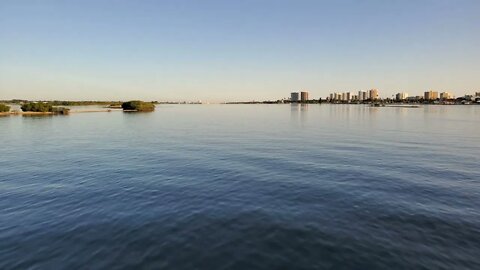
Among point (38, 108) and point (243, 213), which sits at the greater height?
point (38, 108)

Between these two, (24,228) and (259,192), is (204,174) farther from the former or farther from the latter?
(24,228)

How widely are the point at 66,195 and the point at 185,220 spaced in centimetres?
1386

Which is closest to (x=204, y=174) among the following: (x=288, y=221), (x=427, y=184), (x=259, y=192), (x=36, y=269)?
(x=259, y=192)

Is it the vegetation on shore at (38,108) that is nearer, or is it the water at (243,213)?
the water at (243,213)

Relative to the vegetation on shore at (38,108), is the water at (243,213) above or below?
below

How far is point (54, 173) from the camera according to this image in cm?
3456

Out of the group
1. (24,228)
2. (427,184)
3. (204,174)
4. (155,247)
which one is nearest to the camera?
(155,247)

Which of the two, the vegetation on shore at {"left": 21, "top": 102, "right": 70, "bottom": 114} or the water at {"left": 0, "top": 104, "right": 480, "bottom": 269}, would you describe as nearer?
the water at {"left": 0, "top": 104, "right": 480, "bottom": 269}

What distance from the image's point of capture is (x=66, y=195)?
85.4ft

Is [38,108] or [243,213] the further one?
[38,108]

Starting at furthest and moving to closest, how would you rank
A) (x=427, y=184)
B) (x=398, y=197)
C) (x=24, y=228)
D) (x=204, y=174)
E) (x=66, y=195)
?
(x=204, y=174) < (x=427, y=184) < (x=66, y=195) < (x=398, y=197) < (x=24, y=228)

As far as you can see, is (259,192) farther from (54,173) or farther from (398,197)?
(54,173)

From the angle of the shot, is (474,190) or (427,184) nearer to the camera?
(474,190)

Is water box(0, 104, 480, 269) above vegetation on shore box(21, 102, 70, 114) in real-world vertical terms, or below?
below
